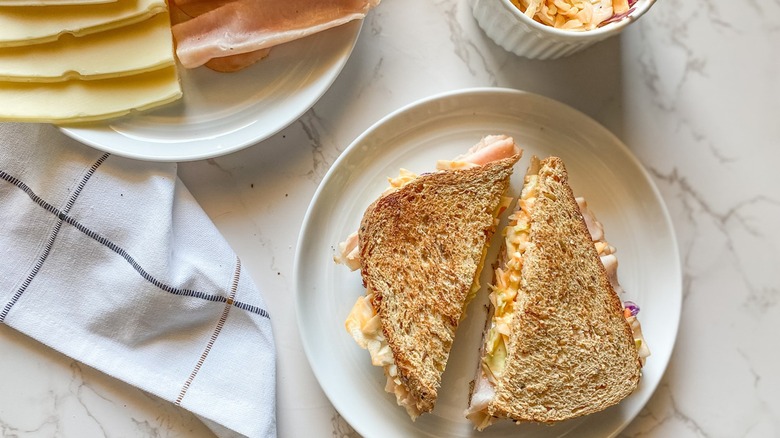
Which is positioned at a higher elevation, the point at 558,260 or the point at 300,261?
the point at 300,261

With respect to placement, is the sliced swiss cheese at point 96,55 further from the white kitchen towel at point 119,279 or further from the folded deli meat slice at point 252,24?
the white kitchen towel at point 119,279

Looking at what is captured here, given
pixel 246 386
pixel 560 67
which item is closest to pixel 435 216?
pixel 560 67

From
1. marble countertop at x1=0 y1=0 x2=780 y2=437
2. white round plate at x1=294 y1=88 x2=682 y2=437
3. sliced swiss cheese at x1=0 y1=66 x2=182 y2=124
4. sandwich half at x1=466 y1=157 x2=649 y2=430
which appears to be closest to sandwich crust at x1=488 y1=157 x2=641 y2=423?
sandwich half at x1=466 y1=157 x2=649 y2=430

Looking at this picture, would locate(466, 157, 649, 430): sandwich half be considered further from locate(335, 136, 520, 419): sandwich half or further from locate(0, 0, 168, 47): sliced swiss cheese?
locate(0, 0, 168, 47): sliced swiss cheese

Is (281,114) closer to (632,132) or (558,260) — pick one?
(558,260)

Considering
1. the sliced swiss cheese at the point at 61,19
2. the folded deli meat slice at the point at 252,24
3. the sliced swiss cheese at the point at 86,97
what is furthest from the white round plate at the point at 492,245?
the sliced swiss cheese at the point at 61,19
